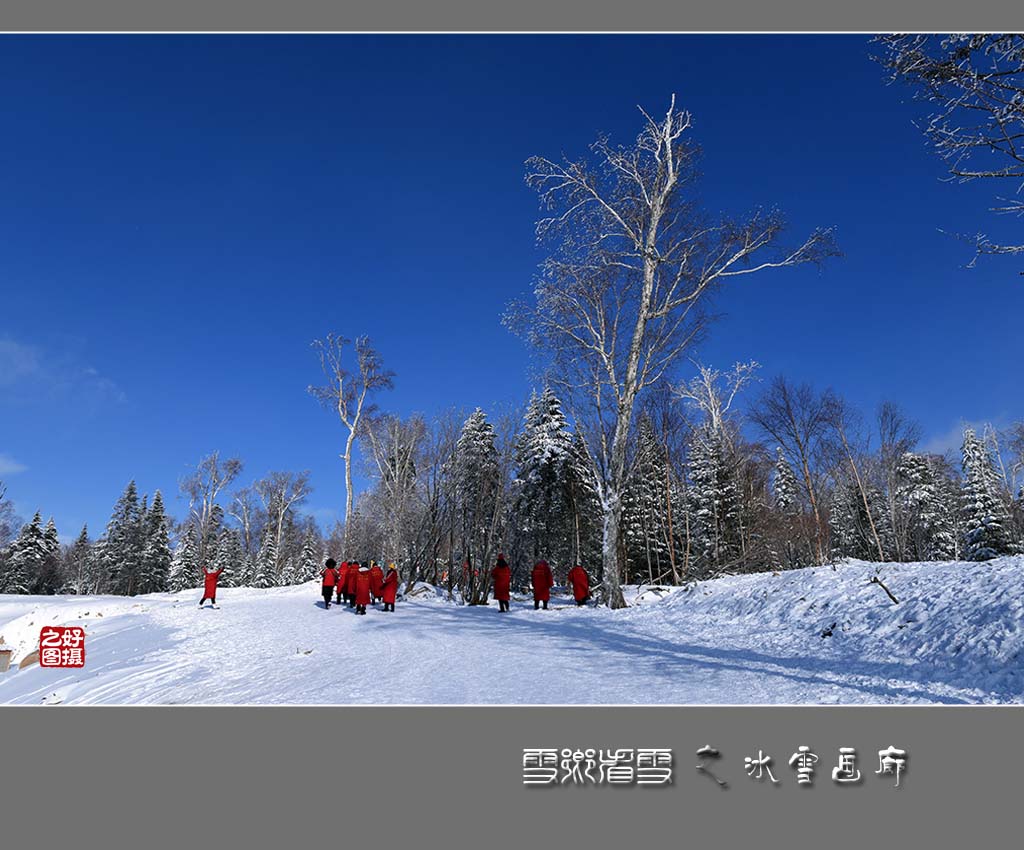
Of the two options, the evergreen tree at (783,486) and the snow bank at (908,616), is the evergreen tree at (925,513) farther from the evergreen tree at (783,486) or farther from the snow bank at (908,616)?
the snow bank at (908,616)

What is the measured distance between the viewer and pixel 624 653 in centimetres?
717

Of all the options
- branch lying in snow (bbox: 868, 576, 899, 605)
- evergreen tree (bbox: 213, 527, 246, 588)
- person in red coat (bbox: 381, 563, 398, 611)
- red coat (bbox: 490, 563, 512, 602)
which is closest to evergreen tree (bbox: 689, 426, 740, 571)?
red coat (bbox: 490, 563, 512, 602)

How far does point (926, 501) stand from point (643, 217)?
106 feet

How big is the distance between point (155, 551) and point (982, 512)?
196 feet

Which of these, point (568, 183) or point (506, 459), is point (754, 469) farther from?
point (568, 183)

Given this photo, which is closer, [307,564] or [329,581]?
[329,581]

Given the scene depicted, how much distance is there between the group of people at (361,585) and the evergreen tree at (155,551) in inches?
1558

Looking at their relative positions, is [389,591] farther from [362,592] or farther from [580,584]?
[580,584]

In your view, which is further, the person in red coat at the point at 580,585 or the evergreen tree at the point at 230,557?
the evergreen tree at the point at 230,557

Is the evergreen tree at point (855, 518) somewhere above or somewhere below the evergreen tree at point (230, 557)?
above

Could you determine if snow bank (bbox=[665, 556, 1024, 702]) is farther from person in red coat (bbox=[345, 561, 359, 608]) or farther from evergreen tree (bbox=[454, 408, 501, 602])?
evergreen tree (bbox=[454, 408, 501, 602])

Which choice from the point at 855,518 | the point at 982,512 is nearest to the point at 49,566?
the point at 855,518

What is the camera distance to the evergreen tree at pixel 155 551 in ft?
155

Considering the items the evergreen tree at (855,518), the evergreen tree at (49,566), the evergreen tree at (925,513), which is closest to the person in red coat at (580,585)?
the evergreen tree at (855,518)
